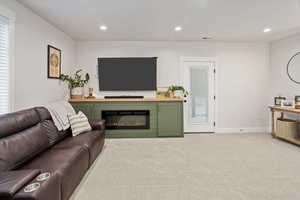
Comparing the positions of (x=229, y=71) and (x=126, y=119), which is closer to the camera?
(x=126, y=119)

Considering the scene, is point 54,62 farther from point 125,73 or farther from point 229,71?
point 229,71

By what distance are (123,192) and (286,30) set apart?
470 cm

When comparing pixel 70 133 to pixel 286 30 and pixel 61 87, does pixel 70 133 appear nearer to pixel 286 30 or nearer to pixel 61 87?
pixel 61 87

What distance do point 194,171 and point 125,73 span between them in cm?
312

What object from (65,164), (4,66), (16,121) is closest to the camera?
(65,164)

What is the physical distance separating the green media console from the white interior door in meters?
0.70

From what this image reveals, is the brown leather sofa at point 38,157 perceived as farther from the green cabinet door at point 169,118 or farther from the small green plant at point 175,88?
the small green plant at point 175,88

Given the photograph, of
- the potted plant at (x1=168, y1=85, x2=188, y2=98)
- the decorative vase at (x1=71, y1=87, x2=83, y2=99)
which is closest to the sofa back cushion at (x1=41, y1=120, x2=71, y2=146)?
the decorative vase at (x1=71, y1=87, x2=83, y2=99)

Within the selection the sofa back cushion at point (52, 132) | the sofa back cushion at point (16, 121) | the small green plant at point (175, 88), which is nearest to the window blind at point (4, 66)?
the sofa back cushion at point (16, 121)

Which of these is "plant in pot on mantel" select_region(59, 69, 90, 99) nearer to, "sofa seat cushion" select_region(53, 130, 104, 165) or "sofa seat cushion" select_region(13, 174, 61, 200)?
"sofa seat cushion" select_region(53, 130, 104, 165)

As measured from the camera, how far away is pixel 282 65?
4.86m

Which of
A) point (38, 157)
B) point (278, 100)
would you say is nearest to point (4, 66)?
point (38, 157)

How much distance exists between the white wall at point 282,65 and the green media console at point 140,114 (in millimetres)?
2684

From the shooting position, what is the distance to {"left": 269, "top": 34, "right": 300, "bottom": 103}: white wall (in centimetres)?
452
